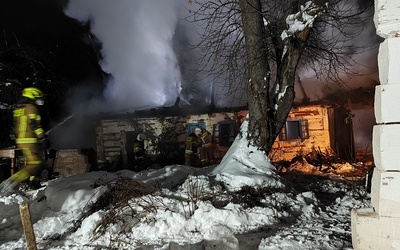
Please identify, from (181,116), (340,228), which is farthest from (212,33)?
(181,116)

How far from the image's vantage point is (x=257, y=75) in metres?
6.93

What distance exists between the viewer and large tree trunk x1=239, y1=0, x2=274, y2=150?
688cm

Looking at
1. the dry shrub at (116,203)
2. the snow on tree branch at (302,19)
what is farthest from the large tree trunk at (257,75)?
the dry shrub at (116,203)

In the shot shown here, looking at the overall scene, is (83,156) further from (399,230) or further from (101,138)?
Result: (399,230)

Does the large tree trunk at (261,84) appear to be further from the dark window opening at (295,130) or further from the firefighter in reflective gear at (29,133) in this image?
the dark window opening at (295,130)

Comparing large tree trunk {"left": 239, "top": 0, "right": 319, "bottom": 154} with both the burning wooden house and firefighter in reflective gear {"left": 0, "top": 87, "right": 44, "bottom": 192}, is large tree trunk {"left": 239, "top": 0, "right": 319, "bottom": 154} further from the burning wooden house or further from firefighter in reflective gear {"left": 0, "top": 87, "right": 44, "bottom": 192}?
the burning wooden house

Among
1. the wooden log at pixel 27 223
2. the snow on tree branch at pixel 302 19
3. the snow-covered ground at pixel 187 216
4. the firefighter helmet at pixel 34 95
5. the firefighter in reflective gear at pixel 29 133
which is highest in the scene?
the snow on tree branch at pixel 302 19

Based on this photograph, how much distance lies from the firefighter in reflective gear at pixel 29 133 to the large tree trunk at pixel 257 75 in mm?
4575

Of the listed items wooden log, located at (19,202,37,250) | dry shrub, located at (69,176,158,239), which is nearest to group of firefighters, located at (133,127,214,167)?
dry shrub, located at (69,176,158,239)

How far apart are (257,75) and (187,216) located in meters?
3.94

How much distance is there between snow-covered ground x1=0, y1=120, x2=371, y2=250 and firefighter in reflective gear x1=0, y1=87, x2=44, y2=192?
1.55ft

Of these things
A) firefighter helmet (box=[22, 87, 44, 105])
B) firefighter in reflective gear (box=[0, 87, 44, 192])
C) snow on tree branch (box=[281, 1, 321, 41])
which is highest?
snow on tree branch (box=[281, 1, 321, 41])

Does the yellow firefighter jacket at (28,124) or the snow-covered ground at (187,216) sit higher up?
the yellow firefighter jacket at (28,124)

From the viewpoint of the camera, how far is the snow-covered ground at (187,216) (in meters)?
3.81
